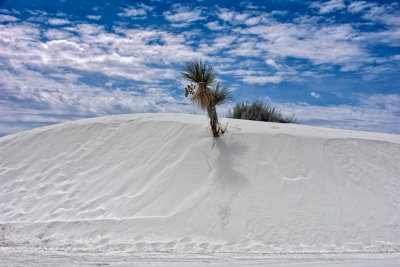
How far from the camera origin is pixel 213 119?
29.7 feet

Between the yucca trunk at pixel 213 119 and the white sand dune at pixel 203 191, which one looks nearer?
the white sand dune at pixel 203 191

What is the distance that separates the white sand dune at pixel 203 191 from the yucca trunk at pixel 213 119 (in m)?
0.32

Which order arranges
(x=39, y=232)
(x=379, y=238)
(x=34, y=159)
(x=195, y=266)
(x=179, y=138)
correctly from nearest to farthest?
(x=195, y=266)
(x=379, y=238)
(x=39, y=232)
(x=179, y=138)
(x=34, y=159)

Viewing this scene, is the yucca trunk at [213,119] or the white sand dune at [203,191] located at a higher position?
the yucca trunk at [213,119]

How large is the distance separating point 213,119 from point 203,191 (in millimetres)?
2289

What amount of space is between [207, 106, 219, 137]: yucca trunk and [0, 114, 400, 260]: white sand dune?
1.04ft

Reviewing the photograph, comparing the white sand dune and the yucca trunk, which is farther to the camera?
the yucca trunk

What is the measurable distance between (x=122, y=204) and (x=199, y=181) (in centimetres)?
187

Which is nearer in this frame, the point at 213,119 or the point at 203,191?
the point at 203,191

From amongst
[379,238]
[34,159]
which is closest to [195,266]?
[379,238]

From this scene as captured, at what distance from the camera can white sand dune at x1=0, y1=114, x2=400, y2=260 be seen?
641cm

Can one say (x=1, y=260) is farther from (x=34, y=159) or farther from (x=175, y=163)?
(x=34, y=159)

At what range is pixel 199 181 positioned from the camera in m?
7.90

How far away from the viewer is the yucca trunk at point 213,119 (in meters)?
8.88
